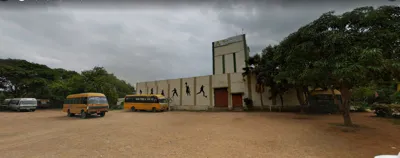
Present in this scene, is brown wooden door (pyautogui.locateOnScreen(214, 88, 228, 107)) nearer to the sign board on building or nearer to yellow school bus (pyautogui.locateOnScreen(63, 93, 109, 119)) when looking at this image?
the sign board on building

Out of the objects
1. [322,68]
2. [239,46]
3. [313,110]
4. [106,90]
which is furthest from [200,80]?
[322,68]

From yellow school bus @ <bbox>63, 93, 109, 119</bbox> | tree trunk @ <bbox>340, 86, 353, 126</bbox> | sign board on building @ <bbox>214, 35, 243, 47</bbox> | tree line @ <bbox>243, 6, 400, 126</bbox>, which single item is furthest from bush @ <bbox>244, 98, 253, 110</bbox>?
yellow school bus @ <bbox>63, 93, 109, 119</bbox>

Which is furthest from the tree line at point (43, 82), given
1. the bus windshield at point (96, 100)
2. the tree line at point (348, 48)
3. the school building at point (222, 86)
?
the tree line at point (348, 48)

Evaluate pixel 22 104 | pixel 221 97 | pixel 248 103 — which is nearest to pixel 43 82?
pixel 22 104

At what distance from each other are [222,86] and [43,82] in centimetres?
2731

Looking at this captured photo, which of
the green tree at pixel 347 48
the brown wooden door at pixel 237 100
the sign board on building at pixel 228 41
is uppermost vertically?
the sign board on building at pixel 228 41

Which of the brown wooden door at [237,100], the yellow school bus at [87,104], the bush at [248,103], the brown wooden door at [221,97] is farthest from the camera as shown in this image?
the brown wooden door at [221,97]

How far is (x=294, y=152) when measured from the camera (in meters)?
5.35

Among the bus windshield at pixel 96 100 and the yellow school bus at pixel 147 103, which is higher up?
the bus windshield at pixel 96 100

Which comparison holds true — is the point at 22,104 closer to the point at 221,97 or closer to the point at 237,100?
the point at 221,97

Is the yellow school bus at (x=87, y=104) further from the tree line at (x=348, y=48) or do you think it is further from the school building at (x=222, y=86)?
the tree line at (x=348, y=48)

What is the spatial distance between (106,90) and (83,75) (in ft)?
14.7

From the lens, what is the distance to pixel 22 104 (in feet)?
74.2

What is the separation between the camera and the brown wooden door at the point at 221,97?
2173 cm
